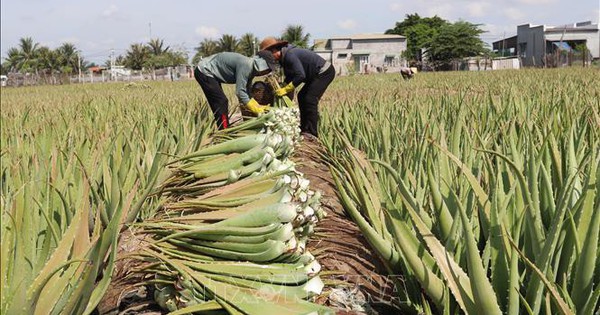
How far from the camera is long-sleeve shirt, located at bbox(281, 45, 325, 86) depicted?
514cm

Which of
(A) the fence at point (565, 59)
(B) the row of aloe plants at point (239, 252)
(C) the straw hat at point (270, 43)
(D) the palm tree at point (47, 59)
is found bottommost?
(B) the row of aloe plants at point (239, 252)

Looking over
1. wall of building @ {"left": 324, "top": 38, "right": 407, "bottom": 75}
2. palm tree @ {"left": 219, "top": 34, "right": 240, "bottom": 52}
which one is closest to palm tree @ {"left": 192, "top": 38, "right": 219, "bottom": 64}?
palm tree @ {"left": 219, "top": 34, "right": 240, "bottom": 52}

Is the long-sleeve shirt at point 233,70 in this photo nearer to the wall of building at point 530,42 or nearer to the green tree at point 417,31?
the wall of building at point 530,42

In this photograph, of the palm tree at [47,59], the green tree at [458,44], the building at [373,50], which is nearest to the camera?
the green tree at [458,44]

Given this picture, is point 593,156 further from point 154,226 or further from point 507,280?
point 154,226

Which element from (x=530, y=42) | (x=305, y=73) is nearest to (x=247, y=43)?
(x=530, y=42)

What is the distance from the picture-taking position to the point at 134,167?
A: 98.2 inches

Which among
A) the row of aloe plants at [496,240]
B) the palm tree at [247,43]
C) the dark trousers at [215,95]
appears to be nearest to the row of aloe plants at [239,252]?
the row of aloe plants at [496,240]

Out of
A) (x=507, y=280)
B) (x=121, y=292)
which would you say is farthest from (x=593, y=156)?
(x=121, y=292)

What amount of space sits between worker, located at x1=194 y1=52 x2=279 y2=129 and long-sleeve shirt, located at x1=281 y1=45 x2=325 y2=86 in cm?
12

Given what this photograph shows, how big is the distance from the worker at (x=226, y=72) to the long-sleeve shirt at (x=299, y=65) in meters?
0.12

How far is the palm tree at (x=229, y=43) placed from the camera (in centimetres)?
5856

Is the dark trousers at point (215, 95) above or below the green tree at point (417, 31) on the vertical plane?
below

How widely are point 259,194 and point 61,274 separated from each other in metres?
0.75
